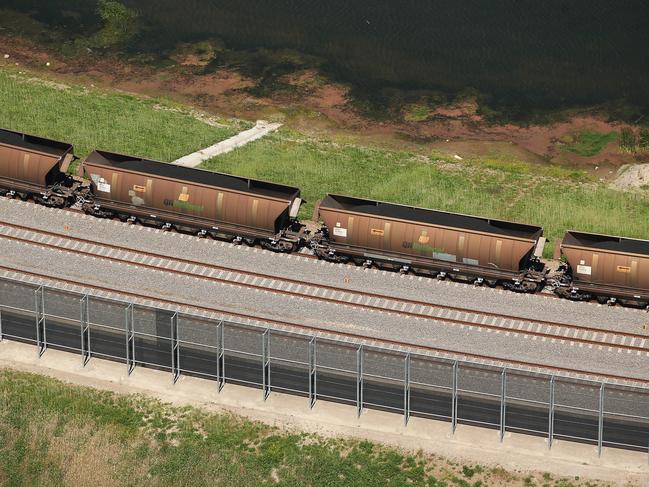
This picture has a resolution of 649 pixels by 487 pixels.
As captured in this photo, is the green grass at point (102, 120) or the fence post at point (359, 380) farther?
the green grass at point (102, 120)

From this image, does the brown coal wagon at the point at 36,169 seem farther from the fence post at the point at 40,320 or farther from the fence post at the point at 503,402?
the fence post at the point at 503,402

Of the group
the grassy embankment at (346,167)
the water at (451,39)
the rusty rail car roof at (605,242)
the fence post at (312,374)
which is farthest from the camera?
the water at (451,39)

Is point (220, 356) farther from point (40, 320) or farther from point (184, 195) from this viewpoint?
point (184, 195)

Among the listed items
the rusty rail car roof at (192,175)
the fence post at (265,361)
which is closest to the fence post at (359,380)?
the fence post at (265,361)

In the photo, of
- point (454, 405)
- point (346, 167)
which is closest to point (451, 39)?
point (346, 167)

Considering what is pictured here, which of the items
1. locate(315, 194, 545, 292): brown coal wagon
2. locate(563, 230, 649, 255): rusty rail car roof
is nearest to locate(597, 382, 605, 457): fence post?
locate(315, 194, 545, 292): brown coal wagon

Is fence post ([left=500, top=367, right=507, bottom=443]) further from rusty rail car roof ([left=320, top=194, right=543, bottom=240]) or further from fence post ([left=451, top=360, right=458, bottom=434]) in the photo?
rusty rail car roof ([left=320, top=194, right=543, bottom=240])
